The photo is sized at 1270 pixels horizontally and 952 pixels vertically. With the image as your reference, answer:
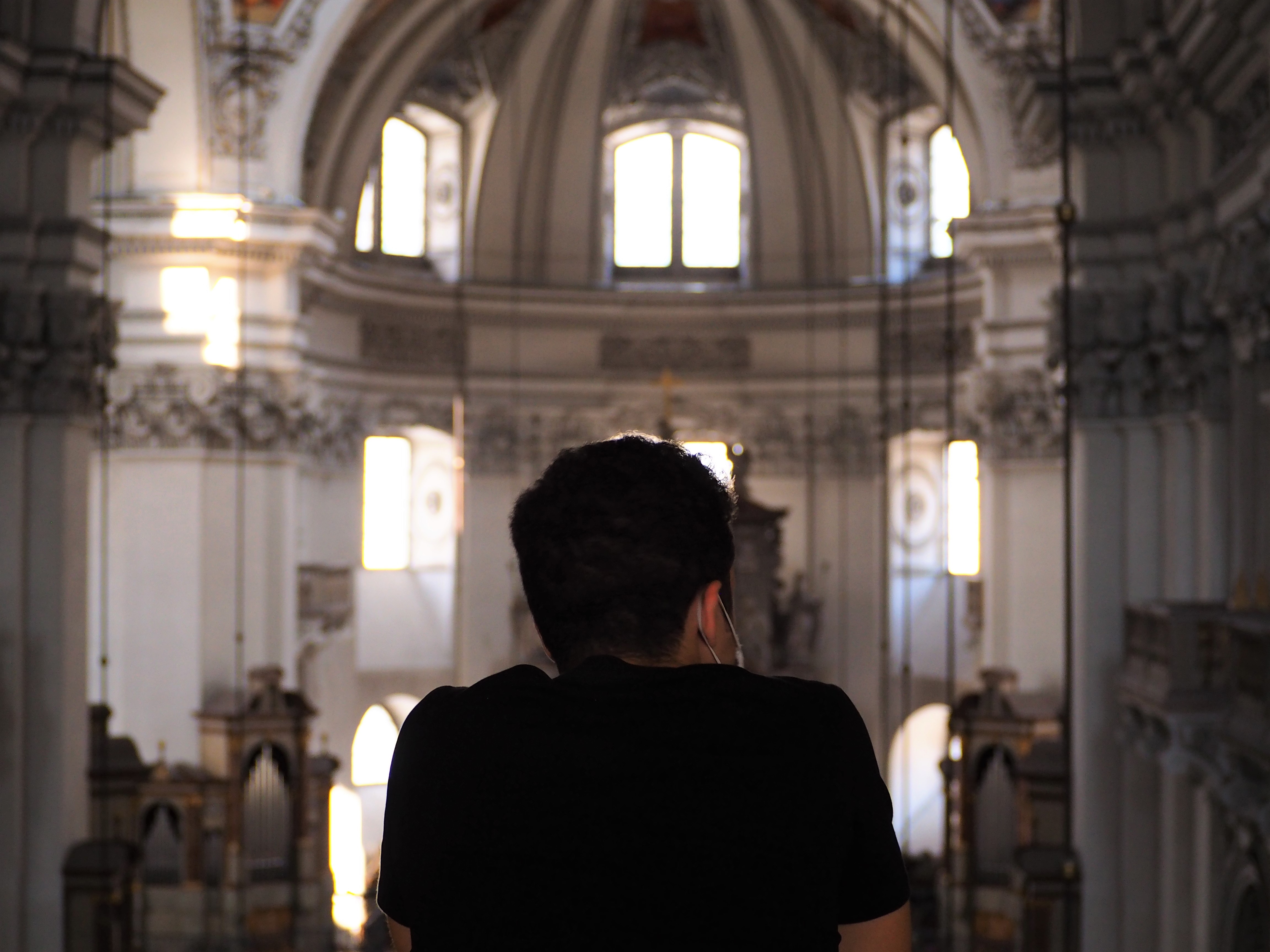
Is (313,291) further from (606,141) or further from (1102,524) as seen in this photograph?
(1102,524)

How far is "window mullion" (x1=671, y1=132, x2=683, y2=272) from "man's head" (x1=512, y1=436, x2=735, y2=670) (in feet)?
69.6

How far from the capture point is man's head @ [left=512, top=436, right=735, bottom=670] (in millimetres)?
1545

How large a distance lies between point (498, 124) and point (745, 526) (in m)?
6.43

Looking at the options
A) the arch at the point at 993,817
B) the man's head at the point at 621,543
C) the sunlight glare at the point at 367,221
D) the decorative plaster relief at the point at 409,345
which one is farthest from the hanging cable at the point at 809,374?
the man's head at the point at 621,543

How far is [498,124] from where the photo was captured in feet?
69.9

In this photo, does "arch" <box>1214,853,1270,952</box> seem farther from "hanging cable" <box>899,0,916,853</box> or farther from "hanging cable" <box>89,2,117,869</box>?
"hanging cable" <box>899,0,916,853</box>

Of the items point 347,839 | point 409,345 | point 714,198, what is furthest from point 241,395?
point 714,198

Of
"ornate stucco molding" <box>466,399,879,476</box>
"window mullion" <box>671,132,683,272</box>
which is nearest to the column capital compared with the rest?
"ornate stucco molding" <box>466,399,879,476</box>

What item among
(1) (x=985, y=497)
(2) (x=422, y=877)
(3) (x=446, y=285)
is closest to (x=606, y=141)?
(3) (x=446, y=285)

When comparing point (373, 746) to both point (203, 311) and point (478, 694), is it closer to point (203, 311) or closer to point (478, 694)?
point (203, 311)

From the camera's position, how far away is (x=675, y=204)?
2267 centimetres

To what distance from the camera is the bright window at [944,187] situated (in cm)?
2078

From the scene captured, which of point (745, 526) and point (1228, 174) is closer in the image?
point (1228, 174)

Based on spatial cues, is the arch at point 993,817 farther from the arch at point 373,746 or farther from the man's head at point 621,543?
the man's head at point 621,543
